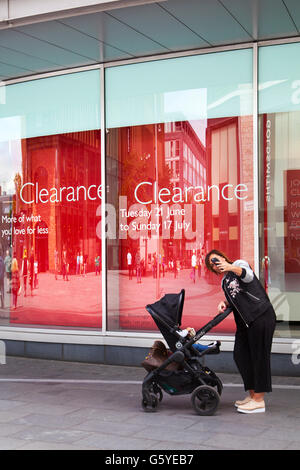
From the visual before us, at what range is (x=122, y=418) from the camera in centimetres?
636

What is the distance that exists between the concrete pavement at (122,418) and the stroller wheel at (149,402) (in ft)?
0.22

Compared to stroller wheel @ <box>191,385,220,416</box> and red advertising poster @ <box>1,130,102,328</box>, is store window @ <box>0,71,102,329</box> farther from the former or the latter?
stroller wheel @ <box>191,385,220,416</box>

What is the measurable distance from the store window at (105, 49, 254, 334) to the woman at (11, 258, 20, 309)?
175cm

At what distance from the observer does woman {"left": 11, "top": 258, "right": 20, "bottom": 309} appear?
10533mm

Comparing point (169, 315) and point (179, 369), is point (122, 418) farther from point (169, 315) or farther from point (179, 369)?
point (169, 315)

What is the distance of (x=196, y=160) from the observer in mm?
9219

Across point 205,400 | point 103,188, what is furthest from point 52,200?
point 205,400

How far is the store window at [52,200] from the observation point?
32.4ft

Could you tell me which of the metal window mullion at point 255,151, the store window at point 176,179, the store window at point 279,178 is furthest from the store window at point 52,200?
the store window at point 279,178

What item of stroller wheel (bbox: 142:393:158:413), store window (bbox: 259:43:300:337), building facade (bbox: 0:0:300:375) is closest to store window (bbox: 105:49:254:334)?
building facade (bbox: 0:0:300:375)

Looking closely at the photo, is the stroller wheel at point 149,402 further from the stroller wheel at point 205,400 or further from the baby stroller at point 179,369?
the stroller wheel at point 205,400

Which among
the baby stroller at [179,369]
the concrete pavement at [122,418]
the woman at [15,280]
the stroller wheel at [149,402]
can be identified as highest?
the woman at [15,280]

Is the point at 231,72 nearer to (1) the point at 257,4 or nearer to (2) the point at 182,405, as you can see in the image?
(1) the point at 257,4

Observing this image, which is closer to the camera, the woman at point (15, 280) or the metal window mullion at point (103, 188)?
the metal window mullion at point (103, 188)
